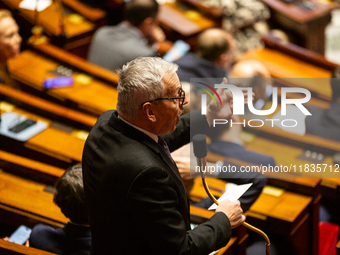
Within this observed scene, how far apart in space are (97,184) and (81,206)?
34cm

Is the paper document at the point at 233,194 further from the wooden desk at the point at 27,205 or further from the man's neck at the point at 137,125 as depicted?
the wooden desk at the point at 27,205

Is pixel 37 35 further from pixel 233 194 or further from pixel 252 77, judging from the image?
pixel 233 194

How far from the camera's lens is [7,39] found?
2.36 metres

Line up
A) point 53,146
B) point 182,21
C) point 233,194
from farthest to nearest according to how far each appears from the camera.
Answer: point 182,21, point 53,146, point 233,194

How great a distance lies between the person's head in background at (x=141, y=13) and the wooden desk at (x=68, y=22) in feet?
1.41

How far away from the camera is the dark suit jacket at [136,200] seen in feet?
3.27

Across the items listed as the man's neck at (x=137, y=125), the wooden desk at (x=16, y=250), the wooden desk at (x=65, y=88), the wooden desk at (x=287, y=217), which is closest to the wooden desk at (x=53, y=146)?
the wooden desk at (x=65, y=88)

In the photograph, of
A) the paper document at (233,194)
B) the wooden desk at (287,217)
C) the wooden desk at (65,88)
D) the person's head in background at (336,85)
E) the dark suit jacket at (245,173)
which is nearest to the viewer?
the paper document at (233,194)

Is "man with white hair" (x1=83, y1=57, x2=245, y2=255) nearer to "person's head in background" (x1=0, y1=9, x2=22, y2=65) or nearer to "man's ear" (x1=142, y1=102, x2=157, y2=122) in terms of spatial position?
"man's ear" (x1=142, y1=102, x2=157, y2=122)

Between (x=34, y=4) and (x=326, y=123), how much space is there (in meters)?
1.83

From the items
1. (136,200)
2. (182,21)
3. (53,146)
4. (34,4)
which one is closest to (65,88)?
(53,146)

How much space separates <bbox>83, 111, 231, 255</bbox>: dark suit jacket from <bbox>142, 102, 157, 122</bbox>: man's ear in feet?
0.14

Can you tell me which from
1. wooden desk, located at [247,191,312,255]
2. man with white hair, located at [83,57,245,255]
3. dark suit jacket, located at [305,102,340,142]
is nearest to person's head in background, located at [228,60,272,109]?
dark suit jacket, located at [305,102,340,142]

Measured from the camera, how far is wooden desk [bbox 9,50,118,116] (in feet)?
7.75
